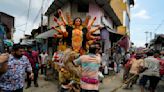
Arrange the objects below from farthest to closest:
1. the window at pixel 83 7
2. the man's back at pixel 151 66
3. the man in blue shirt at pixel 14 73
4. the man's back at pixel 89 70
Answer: the window at pixel 83 7 → the man's back at pixel 151 66 → the man's back at pixel 89 70 → the man in blue shirt at pixel 14 73

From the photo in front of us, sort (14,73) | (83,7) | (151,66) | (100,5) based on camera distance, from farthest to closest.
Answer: (83,7) < (100,5) < (151,66) < (14,73)

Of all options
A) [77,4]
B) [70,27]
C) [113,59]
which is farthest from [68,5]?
[70,27]

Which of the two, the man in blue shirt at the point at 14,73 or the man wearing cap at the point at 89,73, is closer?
the man in blue shirt at the point at 14,73

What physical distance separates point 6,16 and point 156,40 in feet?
82.6

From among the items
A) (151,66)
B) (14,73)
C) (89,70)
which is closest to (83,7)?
(151,66)

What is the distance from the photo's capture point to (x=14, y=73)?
6.75 metres

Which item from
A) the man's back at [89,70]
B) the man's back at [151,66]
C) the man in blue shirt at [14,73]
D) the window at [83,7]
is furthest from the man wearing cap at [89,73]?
the window at [83,7]

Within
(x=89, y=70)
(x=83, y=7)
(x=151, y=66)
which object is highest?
(x=83, y=7)

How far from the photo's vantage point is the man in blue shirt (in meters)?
6.67

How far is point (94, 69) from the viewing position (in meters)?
6.80

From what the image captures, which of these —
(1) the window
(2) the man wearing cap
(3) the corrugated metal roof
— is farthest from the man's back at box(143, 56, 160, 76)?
(1) the window

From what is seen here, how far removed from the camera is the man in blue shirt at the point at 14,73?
6.67 m

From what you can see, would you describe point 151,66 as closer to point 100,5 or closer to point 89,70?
point 89,70

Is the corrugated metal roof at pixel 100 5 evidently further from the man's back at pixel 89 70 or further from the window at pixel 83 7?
the man's back at pixel 89 70
